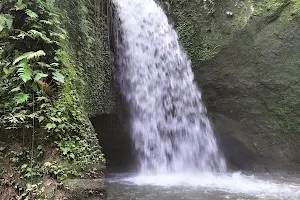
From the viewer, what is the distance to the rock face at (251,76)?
Result: 693cm

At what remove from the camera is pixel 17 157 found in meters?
3.47

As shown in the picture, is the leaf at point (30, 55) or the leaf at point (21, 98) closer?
the leaf at point (21, 98)

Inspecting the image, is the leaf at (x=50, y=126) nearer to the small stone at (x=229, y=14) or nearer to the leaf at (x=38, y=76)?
the leaf at (x=38, y=76)

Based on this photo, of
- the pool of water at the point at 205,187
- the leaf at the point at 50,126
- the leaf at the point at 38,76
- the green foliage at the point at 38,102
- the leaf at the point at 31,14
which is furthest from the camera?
the pool of water at the point at 205,187

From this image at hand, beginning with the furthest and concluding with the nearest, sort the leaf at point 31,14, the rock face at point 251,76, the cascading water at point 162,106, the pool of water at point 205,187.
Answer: the rock face at point 251,76, the cascading water at point 162,106, the pool of water at point 205,187, the leaf at point 31,14

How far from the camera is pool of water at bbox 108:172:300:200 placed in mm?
4609

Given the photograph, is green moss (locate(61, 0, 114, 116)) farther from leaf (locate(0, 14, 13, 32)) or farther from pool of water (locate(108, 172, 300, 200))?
pool of water (locate(108, 172, 300, 200))

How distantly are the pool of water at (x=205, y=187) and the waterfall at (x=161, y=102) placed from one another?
56 centimetres

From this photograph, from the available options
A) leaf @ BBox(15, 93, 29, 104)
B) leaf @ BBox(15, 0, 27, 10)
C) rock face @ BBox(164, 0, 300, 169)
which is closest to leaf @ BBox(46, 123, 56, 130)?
leaf @ BBox(15, 93, 29, 104)

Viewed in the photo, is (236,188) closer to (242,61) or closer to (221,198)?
(221,198)

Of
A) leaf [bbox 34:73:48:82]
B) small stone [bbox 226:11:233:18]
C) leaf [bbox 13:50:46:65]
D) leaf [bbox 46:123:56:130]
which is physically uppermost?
small stone [bbox 226:11:233:18]

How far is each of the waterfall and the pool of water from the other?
56 cm

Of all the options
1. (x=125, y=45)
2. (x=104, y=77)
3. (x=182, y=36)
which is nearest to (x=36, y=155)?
(x=104, y=77)

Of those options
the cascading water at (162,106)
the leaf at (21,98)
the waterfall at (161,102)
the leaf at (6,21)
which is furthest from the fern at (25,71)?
the waterfall at (161,102)
